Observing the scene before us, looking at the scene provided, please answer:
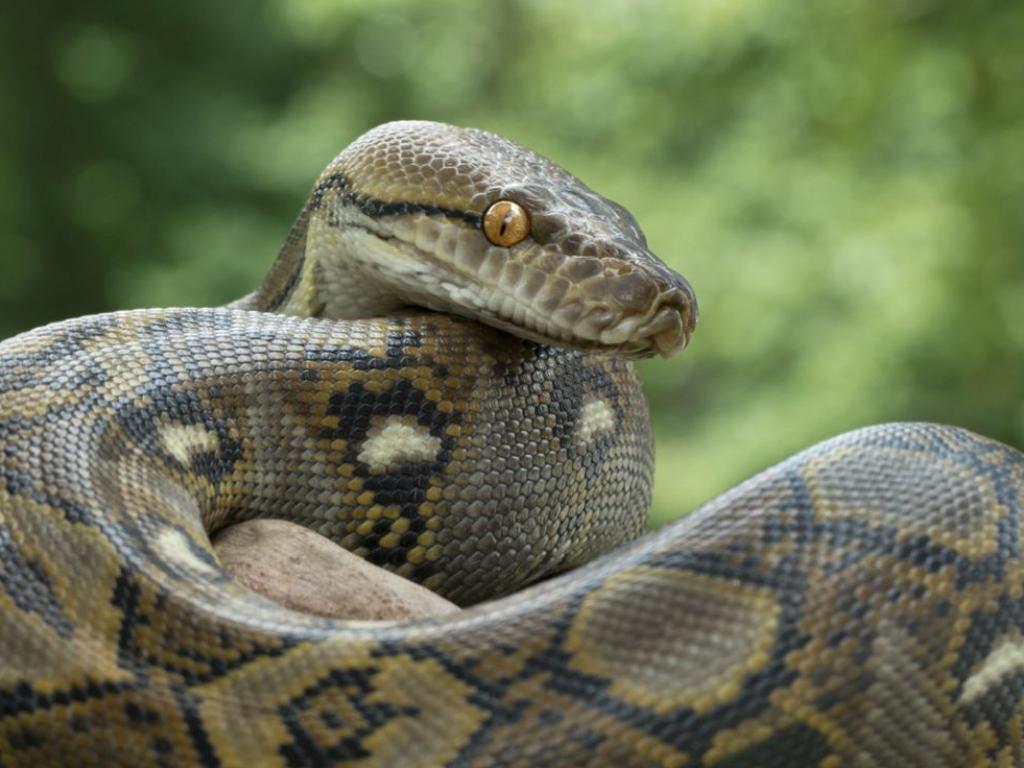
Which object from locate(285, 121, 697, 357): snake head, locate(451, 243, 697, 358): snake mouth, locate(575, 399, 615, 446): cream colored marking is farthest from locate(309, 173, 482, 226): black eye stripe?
locate(575, 399, 615, 446): cream colored marking

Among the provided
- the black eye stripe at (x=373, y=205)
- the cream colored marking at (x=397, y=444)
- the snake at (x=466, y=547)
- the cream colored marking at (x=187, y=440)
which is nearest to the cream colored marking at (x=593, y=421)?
the snake at (x=466, y=547)

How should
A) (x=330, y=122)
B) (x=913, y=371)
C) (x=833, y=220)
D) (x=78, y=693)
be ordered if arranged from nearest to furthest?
1. (x=78, y=693)
2. (x=913, y=371)
3. (x=833, y=220)
4. (x=330, y=122)

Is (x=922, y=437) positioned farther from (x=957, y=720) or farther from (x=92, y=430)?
(x=92, y=430)

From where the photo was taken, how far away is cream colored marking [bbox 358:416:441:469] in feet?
8.82

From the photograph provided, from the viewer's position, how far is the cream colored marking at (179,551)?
7.00ft

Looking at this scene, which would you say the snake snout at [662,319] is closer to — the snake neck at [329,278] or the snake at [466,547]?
the snake at [466,547]

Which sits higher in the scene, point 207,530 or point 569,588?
point 569,588

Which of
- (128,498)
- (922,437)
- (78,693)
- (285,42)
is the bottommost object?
(78,693)

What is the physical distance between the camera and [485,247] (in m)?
2.75

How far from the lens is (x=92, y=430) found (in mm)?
2354

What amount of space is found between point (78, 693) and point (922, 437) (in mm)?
1409

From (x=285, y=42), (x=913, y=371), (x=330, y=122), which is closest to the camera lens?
(x=913, y=371)

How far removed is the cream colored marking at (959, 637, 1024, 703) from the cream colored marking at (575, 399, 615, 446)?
122 centimetres

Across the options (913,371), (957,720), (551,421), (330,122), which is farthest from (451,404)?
(330,122)
